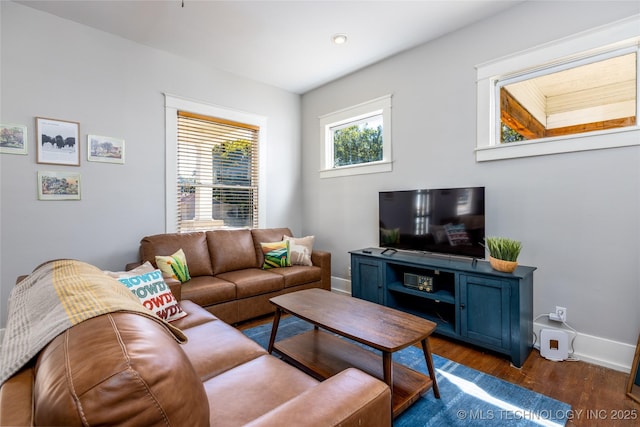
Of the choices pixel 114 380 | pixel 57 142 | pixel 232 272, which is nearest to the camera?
pixel 114 380

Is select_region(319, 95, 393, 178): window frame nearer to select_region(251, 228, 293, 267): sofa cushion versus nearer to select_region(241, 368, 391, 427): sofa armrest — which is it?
select_region(251, 228, 293, 267): sofa cushion

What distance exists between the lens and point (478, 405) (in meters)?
1.75

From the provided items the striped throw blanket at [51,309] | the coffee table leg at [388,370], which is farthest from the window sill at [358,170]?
the striped throw blanket at [51,309]

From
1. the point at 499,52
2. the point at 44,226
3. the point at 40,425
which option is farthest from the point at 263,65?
the point at 40,425

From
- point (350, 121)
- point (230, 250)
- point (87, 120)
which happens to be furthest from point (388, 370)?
point (87, 120)

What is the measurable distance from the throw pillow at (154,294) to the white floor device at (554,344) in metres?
2.68

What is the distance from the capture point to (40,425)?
0.56 meters

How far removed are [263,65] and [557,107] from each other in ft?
10.1

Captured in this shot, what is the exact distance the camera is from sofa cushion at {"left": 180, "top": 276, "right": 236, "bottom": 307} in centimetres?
261

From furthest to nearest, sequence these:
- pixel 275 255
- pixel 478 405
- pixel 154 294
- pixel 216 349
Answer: pixel 275 255 → pixel 154 294 → pixel 478 405 → pixel 216 349

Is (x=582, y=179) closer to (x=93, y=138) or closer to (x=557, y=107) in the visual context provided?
(x=557, y=107)

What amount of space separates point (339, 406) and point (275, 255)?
8.86 feet

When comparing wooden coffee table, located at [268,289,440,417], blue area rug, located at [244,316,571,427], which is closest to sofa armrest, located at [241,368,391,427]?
wooden coffee table, located at [268,289,440,417]

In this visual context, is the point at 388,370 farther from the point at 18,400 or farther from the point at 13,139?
the point at 13,139
